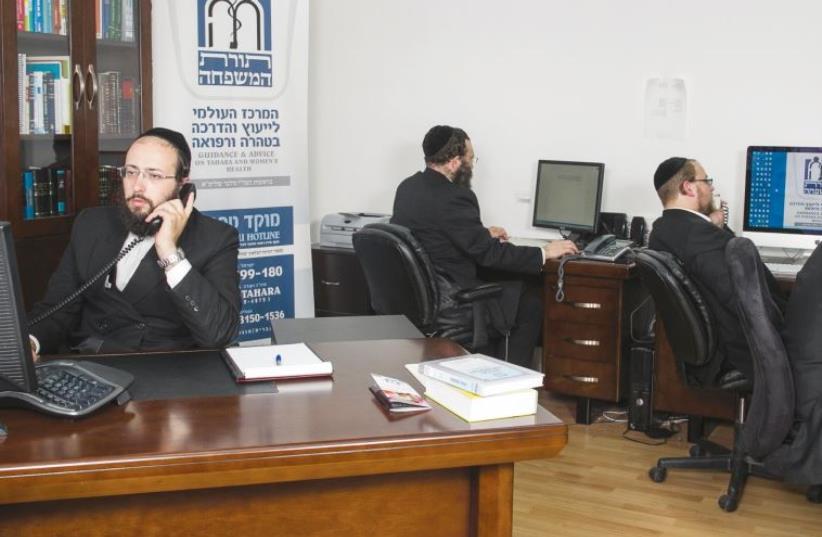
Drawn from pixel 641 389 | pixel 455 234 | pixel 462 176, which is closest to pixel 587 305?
pixel 641 389

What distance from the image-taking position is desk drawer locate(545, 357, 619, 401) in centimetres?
446

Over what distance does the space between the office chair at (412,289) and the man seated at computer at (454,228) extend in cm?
13

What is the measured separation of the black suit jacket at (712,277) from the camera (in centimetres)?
357

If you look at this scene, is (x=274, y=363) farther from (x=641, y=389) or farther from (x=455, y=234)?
(x=641, y=389)

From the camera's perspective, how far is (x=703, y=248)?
3682 mm

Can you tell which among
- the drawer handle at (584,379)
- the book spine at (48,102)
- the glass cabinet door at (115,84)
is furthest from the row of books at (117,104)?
the drawer handle at (584,379)

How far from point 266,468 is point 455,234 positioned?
2.70 metres

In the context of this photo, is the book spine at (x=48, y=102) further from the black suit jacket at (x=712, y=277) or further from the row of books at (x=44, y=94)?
the black suit jacket at (x=712, y=277)

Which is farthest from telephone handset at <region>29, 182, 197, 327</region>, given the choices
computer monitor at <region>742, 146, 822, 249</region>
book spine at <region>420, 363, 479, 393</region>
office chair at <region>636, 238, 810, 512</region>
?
computer monitor at <region>742, 146, 822, 249</region>

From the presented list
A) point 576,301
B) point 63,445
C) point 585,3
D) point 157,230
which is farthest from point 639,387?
point 63,445

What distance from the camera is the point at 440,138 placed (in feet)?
15.0

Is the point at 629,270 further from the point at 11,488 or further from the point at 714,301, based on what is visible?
the point at 11,488

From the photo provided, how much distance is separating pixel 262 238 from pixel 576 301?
154 cm

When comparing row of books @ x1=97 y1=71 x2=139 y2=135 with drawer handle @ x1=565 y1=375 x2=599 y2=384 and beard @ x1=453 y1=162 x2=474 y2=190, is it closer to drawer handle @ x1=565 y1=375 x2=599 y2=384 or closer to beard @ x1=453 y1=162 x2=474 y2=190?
beard @ x1=453 y1=162 x2=474 y2=190
